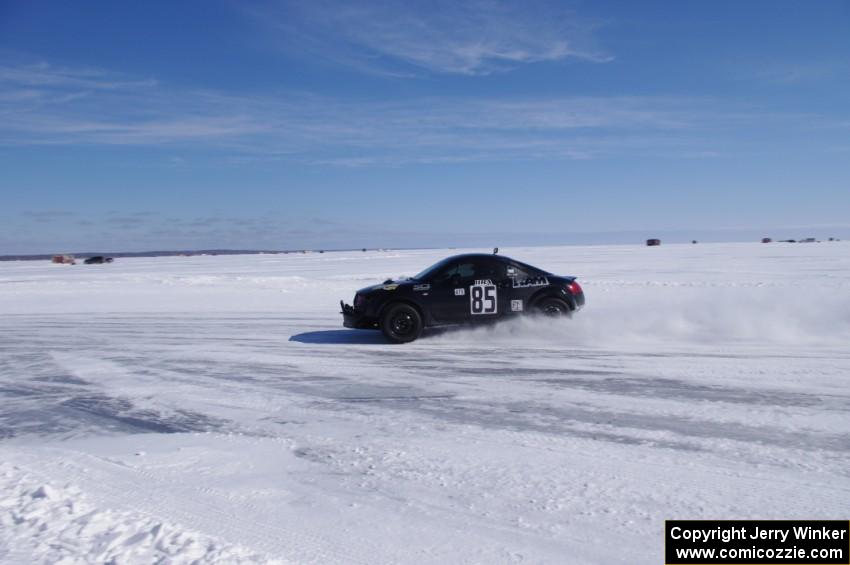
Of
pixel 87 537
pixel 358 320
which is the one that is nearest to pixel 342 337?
pixel 358 320

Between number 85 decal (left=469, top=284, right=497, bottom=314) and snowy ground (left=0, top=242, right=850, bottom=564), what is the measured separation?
58 cm

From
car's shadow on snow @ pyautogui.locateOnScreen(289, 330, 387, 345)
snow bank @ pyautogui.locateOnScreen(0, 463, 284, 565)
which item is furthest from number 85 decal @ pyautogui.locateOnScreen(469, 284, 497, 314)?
snow bank @ pyautogui.locateOnScreen(0, 463, 284, 565)

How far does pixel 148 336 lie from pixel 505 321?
7.23 meters

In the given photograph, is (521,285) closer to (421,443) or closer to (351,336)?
(351,336)

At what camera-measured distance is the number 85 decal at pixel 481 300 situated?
10961mm

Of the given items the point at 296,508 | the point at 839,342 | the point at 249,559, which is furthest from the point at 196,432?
the point at 839,342

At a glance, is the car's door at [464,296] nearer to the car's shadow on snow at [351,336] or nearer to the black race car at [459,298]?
the black race car at [459,298]

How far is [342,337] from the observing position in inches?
460

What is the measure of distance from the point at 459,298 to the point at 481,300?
0.40 m

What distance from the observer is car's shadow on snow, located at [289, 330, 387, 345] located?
11.1m

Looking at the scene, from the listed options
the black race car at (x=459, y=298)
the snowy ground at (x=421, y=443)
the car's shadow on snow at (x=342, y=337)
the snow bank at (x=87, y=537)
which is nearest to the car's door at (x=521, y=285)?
the black race car at (x=459, y=298)

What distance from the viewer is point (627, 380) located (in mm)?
7512

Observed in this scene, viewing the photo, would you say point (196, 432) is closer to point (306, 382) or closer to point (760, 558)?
point (306, 382)

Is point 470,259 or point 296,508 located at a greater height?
point 470,259
